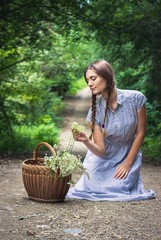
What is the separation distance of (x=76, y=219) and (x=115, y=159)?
4.48 ft

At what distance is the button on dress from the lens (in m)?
5.36

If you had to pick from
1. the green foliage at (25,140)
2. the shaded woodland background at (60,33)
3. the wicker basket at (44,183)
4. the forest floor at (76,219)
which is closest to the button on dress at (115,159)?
the forest floor at (76,219)

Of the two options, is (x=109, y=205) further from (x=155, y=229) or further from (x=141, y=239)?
(x=141, y=239)

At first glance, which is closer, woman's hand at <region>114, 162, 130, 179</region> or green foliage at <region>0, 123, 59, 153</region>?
woman's hand at <region>114, 162, 130, 179</region>

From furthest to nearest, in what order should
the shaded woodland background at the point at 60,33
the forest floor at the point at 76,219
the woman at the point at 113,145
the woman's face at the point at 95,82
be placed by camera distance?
the shaded woodland background at the point at 60,33 → the woman at the point at 113,145 → the woman's face at the point at 95,82 → the forest floor at the point at 76,219

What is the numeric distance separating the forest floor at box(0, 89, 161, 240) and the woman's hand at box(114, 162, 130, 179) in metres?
0.39

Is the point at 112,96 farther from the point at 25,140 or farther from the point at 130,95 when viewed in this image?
the point at 25,140

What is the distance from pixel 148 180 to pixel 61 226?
10.9ft

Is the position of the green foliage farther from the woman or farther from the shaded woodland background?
the woman

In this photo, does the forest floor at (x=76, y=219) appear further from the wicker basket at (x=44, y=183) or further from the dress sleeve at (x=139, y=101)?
the dress sleeve at (x=139, y=101)

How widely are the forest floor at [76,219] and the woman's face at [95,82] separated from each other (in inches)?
47.0

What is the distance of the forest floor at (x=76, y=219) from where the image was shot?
3.78m

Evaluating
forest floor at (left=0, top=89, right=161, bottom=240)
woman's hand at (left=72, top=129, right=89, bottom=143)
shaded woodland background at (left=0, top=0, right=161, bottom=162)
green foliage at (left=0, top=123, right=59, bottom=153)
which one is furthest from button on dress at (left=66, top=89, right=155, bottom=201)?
green foliage at (left=0, top=123, right=59, bottom=153)

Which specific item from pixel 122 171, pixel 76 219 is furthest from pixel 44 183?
A: pixel 122 171
